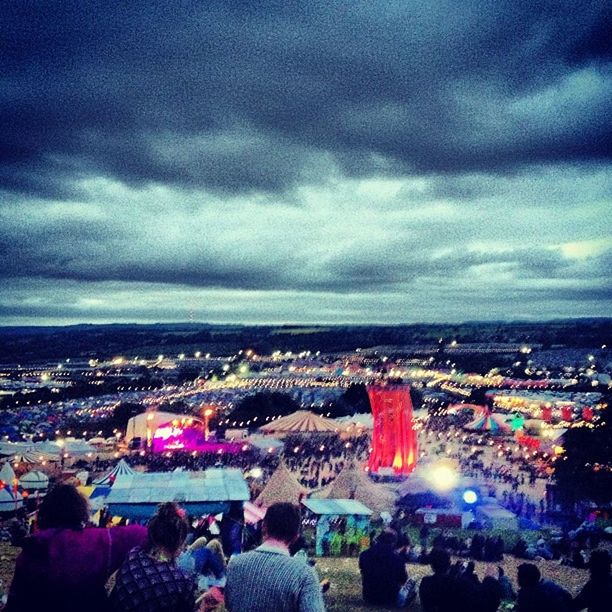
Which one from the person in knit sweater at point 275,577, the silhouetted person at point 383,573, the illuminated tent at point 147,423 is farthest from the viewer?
the illuminated tent at point 147,423

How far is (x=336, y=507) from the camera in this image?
12.2m

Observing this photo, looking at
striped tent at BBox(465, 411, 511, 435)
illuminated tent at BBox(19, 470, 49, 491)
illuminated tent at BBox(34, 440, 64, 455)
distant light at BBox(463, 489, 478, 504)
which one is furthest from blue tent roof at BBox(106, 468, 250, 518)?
striped tent at BBox(465, 411, 511, 435)

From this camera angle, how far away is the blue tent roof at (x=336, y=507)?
11.9m

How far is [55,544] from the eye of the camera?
8.38ft

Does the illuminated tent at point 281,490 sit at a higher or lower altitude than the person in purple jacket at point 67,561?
lower

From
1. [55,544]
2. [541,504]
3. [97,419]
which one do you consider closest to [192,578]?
[55,544]

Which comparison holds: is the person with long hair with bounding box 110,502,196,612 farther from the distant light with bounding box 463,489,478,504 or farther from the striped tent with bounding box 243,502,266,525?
the distant light with bounding box 463,489,478,504

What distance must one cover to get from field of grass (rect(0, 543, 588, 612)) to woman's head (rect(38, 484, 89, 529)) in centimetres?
633

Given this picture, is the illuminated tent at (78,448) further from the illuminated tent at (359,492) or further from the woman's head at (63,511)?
the woman's head at (63,511)

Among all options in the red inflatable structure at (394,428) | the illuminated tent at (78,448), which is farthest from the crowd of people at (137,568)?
the illuminated tent at (78,448)

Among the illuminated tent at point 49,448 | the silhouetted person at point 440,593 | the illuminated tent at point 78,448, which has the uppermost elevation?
the silhouetted person at point 440,593

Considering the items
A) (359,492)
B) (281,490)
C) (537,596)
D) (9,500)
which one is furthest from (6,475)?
(537,596)

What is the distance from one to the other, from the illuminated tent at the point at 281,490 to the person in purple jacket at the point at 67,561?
42.9 feet

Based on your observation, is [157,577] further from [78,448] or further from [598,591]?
[78,448]
